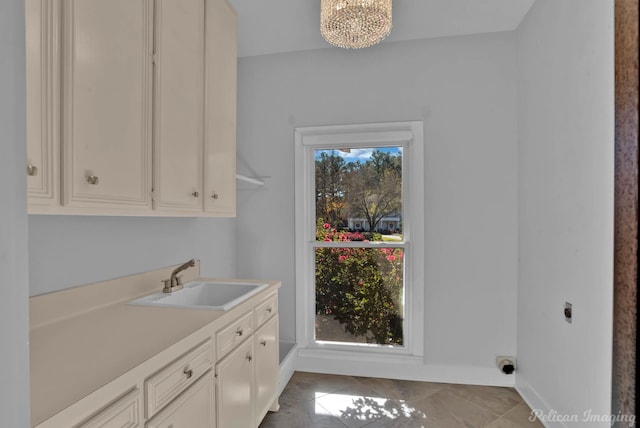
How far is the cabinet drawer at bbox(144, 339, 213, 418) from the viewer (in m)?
1.01

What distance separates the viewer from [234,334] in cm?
155

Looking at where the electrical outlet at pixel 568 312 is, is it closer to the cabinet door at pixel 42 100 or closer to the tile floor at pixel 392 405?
the tile floor at pixel 392 405

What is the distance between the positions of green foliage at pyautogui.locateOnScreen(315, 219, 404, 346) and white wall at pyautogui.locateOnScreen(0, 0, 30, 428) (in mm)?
2473

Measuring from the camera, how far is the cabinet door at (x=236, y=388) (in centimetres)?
144

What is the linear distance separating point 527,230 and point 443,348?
107 cm

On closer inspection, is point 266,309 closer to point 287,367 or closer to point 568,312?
point 287,367

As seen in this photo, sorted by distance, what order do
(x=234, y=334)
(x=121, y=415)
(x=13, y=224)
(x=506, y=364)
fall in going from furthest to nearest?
(x=506, y=364) → (x=234, y=334) → (x=121, y=415) → (x=13, y=224)

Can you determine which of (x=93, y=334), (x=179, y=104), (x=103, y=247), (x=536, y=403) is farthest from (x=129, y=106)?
(x=536, y=403)

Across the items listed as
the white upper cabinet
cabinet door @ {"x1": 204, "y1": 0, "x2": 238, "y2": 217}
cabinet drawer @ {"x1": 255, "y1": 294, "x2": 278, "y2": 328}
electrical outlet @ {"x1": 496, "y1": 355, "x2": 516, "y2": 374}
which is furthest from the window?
the white upper cabinet

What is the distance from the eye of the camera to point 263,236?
2.88 metres

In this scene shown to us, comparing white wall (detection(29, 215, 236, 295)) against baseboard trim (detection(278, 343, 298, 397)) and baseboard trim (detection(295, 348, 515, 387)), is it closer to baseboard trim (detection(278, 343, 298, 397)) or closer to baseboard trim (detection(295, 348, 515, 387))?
baseboard trim (detection(278, 343, 298, 397))

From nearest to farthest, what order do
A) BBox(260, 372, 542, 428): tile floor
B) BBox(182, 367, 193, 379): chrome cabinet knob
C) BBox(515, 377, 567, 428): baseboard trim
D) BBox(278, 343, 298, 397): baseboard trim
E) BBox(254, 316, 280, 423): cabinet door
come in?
BBox(182, 367, 193, 379): chrome cabinet knob, BBox(254, 316, 280, 423): cabinet door, BBox(515, 377, 567, 428): baseboard trim, BBox(260, 372, 542, 428): tile floor, BBox(278, 343, 298, 397): baseboard trim

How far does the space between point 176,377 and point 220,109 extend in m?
1.42

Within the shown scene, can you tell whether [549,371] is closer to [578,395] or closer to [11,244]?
[578,395]
